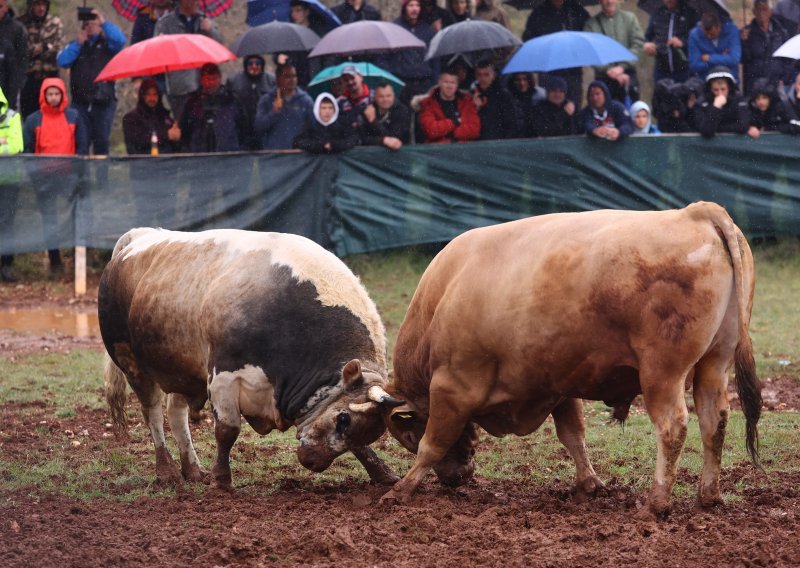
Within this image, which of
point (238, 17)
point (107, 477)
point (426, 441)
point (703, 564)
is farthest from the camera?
point (238, 17)

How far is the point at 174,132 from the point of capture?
14.9 meters

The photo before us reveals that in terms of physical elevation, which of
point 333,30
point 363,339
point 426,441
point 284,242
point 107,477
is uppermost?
point 333,30

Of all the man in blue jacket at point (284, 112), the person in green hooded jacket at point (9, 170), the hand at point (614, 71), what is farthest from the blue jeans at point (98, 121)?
the hand at point (614, 71)

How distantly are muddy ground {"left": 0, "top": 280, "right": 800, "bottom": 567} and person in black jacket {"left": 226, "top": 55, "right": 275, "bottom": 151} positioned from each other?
8.04 meters

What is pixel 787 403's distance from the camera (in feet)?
32.1

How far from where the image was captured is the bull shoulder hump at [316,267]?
7.37 meters

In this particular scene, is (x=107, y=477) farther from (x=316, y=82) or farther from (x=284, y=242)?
(x=316, y=82)

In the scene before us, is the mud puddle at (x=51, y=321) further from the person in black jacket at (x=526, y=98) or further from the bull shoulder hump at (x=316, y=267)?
the bull shoulder hump at (x=316, y=267)

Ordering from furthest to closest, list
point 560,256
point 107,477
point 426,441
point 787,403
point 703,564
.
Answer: point 787,403 → point 107,477 → point 426,441 → point 560,256 → point 703,564

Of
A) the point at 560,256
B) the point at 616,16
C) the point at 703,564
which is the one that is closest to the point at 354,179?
the point at 616,16

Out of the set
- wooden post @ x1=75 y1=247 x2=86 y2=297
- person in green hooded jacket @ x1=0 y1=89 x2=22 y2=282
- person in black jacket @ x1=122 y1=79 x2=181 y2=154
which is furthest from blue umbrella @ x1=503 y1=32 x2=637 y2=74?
person in green hooded jacket @ x1=0 y1=89 x2=22 y2=282

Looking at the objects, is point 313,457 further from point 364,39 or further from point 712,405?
point 364,39

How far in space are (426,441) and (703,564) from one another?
202cm

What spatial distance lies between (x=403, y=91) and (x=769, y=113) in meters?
4.37
